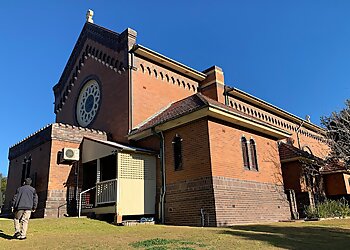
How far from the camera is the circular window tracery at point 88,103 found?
22141 mm

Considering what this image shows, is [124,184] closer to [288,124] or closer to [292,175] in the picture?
[292,175]

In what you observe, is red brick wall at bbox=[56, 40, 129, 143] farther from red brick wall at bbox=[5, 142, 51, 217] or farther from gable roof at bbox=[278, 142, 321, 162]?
gable roof at bbox=[278, 142, 321, 162]

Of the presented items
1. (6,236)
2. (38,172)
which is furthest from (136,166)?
(6,236)

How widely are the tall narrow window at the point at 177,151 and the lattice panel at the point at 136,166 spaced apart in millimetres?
→ 1572

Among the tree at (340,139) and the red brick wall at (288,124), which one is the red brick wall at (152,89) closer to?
the red brick wall at (288,124)

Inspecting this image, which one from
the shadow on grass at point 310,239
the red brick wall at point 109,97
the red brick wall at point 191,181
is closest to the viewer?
the shadow on grass at point 310,239

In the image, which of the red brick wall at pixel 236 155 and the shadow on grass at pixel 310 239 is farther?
the red brick wall at pixel 236 155

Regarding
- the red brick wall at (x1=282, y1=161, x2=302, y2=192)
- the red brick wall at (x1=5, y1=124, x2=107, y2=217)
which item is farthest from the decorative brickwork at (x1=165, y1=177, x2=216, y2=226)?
the red brick wall at (x1=282, y1=161, x2=302, y2=192)

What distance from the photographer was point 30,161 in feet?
62.2

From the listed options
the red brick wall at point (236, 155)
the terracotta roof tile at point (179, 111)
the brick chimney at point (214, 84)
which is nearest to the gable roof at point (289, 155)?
the red brick wall at point (236, 155)

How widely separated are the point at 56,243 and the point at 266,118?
77.7 feet

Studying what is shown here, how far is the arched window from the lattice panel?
5.15 ft

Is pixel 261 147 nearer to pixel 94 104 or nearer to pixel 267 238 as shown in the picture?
pixel 267 238

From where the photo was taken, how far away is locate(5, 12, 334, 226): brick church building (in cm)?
1391
